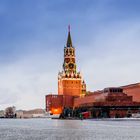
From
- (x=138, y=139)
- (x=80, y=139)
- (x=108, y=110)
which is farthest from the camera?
(x=108, y=110)

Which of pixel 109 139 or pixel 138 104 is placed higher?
pixel 138 104

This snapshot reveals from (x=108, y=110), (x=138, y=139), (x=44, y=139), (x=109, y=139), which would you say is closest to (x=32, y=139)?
(x=44, y=139)

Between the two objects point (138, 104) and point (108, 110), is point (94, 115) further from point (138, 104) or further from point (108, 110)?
point (138, 104)

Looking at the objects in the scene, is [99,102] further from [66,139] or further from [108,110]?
[66,139]

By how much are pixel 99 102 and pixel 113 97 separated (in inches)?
317

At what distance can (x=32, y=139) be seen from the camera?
68750mm

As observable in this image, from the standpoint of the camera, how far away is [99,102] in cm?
19488

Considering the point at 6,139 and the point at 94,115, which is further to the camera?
the point at 94,115

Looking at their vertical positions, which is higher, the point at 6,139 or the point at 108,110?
the point at 108,110

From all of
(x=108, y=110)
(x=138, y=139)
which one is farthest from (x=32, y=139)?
(x=108, y=110)

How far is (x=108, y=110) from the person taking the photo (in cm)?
19112

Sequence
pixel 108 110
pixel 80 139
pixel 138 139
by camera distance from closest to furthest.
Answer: pixel 138 139 → pixel 80 139 → pixel 108 110

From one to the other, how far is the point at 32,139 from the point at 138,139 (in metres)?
16.1

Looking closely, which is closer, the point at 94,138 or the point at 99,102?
the point at 94,138
